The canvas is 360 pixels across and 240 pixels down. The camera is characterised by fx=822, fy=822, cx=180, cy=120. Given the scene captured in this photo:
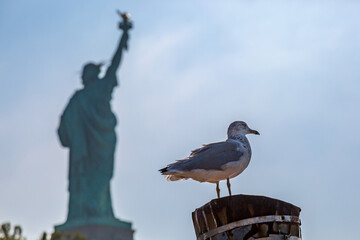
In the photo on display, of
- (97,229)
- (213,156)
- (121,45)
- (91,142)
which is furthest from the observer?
(91,142)

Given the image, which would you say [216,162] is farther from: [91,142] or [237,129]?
[91,142]

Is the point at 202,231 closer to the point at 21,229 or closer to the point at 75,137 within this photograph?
the point at 21,229

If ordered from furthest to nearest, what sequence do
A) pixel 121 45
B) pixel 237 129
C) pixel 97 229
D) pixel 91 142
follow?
pixel 91 142, pixel 121 45, pixel 97 229, pixel 237 129

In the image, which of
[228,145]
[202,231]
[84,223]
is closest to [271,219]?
[202,231]

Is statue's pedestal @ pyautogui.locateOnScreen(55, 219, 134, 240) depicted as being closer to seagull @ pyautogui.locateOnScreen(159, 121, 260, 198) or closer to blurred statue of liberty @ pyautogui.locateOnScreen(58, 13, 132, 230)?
blurred statue of liberty @ pyautogui.locateOnScreen(58, 13, 132, 230)

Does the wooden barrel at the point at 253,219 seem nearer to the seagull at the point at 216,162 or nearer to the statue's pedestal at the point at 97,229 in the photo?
the seagull at the point at 216,162

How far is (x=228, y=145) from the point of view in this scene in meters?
3.93

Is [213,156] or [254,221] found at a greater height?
[213,156]

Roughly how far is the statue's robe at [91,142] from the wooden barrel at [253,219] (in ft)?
87.8

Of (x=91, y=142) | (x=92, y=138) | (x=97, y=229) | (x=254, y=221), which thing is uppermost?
(x=92, y=138)

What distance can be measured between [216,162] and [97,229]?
80.4ft

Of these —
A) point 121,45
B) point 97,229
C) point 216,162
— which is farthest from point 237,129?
point 121,45

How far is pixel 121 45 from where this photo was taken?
29141 mm

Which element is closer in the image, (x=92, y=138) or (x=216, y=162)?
(x=216, y=162)
